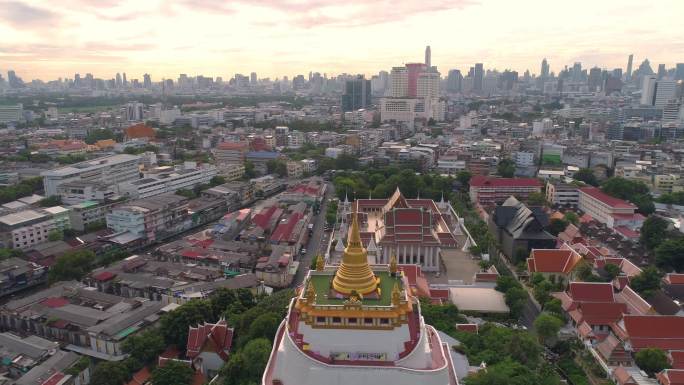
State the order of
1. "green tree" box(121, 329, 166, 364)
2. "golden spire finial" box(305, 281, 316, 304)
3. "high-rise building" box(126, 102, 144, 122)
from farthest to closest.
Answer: "high-rise building" box(126, 102, 144, 122)
"green tree" box(121, 329, 166, 364)
"golden spire finial" box(305, 281, 316, 304)

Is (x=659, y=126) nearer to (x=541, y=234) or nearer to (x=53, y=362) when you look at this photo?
(x=541, y=234)

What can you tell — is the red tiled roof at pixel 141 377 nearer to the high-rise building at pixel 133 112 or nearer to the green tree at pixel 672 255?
the green tree at pixel 672 255

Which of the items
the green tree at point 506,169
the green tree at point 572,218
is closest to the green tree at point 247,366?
the green tree at point 572,218

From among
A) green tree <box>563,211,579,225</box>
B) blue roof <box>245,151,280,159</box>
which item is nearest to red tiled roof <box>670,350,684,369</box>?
green tree <box>563,211,579,225</box>

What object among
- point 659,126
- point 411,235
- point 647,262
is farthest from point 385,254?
point 659,126

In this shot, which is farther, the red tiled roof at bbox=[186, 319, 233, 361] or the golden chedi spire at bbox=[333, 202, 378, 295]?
the red tiled roof at bbox=[186, 319, 233, 361]

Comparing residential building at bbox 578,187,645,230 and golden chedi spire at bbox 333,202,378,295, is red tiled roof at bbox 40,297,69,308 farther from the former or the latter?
residential building at bbox 578,187,645,230
